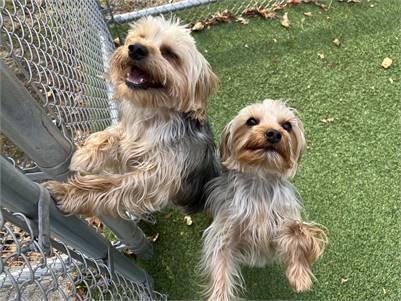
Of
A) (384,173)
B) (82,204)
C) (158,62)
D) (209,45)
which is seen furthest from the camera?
(209,45)

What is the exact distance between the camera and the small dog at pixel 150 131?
2.32 metres

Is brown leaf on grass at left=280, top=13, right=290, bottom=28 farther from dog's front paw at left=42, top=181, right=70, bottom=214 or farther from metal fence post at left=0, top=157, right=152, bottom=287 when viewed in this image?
dog's front paw at left=42, top=181, right=70, bottom=214

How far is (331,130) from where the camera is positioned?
3943 millimetres

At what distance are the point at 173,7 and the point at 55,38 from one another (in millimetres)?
1703

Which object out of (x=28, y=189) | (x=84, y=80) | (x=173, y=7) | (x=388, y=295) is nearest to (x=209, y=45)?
(x=173, y=7)

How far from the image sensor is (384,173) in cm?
373

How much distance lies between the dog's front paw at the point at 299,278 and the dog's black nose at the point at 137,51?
147cm

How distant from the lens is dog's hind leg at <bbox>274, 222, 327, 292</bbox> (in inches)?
102

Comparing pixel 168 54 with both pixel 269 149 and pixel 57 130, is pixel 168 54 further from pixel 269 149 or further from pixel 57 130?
pixel 57 130

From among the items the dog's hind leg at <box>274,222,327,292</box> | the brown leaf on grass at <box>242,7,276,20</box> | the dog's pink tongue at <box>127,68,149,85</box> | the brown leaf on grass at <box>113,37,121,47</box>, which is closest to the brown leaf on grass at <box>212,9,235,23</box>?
the brown leaf on grass at <box>242,7,276,20</box>

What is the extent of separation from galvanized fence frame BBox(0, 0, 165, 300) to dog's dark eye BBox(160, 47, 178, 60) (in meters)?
0.64

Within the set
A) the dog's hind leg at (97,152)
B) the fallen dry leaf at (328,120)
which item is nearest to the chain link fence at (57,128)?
the dog's hind leg at (97,152)

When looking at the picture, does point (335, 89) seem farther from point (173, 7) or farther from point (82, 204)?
point (82, 204)

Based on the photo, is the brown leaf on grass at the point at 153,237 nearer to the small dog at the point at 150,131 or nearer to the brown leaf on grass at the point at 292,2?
the small dog at the point at 150,131
